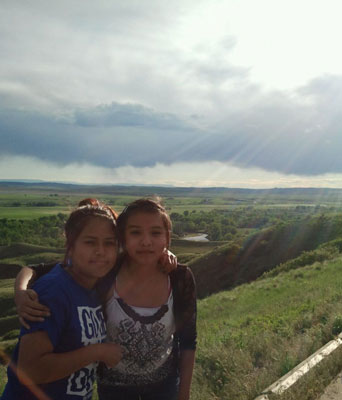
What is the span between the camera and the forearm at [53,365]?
181cm

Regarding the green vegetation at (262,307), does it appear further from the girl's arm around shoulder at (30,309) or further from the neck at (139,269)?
the girl's arm around shoulder at (30,309)

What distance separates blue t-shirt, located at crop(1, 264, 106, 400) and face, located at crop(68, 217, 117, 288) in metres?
0.09

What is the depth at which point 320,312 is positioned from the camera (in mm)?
6016

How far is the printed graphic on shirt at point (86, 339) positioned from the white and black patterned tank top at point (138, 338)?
18 centimetres

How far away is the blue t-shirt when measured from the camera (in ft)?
6.16

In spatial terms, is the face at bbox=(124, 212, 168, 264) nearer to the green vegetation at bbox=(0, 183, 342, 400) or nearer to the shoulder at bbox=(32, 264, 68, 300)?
the green vegetation at bbox=(0, 183, 342, 400)

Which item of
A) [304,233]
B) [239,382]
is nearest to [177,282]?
[239,382]

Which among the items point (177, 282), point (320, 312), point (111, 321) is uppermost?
point (177, 282)

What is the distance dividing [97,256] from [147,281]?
46 cm

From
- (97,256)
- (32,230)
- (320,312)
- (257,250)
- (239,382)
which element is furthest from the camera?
(32,230)

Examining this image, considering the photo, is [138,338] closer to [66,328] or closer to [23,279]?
[66,328]

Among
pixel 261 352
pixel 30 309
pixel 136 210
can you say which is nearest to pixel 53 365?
pixel 30 309

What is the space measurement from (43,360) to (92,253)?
612 mm

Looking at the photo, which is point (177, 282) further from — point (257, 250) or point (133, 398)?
point (257, 250)
